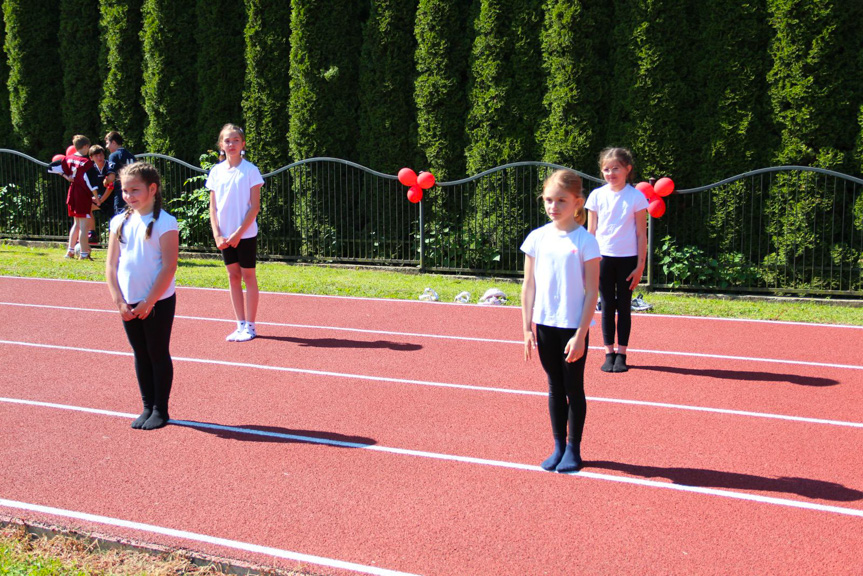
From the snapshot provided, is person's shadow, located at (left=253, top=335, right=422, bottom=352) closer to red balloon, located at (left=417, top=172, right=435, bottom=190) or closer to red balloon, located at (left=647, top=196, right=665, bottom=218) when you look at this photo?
red balloon, located at (left=647, top=196, right=665, bottom=218)

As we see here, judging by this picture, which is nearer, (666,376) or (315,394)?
(315,394)

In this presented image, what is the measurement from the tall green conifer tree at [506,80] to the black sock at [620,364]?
23.0ft

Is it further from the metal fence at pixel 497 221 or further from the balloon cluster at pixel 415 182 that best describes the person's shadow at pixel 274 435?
the balloon cluster at pixel 415 182

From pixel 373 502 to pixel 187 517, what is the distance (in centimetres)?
103

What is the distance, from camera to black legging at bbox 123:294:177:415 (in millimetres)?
6059

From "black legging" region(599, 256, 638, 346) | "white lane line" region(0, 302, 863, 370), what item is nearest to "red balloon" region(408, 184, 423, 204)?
"white lane line" region(0, 302, 863, 370)

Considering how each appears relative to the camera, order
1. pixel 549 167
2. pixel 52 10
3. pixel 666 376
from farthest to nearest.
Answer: pixel 52 10 < pixel 549 167 < pixel 666 376

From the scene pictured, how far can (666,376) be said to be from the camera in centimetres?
775

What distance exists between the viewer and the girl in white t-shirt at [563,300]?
16.9ft

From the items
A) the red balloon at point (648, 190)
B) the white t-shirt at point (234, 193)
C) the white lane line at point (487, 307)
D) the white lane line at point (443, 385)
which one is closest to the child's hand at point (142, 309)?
the white lane line at point (443, 385)

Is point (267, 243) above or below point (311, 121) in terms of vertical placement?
below

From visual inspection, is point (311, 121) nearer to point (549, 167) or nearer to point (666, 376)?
point (549, 167)

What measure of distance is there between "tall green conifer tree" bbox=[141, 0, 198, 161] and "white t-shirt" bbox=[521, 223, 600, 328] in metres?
13.8

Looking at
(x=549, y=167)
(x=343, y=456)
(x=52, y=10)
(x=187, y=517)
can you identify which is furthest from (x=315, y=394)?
(x=52, y=10)
